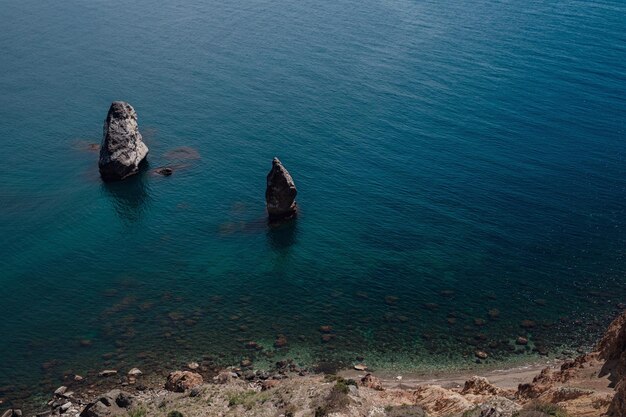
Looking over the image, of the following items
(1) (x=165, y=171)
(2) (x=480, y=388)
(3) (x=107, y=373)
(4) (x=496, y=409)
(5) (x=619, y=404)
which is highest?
(5) (x=619, y=404)

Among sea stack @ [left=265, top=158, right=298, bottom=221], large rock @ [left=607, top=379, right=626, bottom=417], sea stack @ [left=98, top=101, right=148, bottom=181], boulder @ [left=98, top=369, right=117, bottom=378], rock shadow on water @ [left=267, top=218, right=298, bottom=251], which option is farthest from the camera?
sea stack @ [left=98, top=101, right=148, bottom=181]

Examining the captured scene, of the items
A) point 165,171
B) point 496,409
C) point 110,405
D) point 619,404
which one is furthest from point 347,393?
point 165,171

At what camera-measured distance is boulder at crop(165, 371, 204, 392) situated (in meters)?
57.6

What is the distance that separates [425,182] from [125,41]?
4035 inches

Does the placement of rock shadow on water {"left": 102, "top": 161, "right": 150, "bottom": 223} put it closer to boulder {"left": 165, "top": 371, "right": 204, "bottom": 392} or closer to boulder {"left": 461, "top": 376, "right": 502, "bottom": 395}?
boulder {"left": 165, "top": 371, "right": 204, "bottom": 392}

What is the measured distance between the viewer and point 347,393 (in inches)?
1956

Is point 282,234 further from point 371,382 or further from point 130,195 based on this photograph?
point 371,382

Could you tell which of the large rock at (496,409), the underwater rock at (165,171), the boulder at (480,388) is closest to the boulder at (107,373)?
the boulder at (480,388)

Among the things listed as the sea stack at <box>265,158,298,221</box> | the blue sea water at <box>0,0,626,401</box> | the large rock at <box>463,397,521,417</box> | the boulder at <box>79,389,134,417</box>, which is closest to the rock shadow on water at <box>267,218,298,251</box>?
the blue sea water at <box>0,0,626,401</box>

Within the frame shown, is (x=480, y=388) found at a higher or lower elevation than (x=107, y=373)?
higher

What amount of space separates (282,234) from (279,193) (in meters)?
5.99

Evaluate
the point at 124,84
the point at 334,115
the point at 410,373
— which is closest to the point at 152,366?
the point at 410,373

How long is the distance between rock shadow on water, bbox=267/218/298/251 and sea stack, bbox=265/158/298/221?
1.27 metres

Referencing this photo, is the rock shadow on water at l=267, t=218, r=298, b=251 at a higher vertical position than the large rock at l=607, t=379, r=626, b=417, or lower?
lower
